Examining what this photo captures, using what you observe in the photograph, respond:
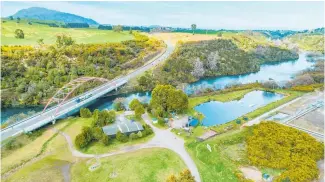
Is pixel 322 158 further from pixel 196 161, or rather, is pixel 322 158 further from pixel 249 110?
pixel 249 110

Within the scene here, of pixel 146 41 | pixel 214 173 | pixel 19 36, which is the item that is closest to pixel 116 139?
pixel 214 173

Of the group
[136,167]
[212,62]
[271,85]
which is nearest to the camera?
[136,167]

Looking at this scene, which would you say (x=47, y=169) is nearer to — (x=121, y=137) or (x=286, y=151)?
(x=121, y=137)

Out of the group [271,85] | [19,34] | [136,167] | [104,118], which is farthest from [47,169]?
[19,34]

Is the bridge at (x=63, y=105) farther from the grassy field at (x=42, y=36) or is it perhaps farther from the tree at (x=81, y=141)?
the grassy field at (x=42, y=36)

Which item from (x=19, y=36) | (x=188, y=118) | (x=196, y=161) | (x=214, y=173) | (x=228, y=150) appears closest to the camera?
(x=214, y=173)

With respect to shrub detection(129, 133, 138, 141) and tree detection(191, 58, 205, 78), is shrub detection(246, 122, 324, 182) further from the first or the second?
tree detection(191, 58, 205, 78)

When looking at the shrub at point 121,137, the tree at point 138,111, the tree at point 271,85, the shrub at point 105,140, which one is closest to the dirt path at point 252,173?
the shrub at point 121,137
